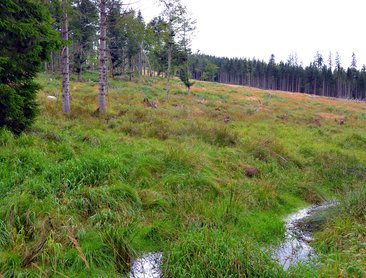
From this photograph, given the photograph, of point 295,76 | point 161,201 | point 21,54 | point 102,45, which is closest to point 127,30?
point 102,45

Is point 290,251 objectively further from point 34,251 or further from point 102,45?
point 102,45

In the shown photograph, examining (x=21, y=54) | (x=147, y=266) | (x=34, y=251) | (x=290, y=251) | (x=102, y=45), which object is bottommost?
(x=290, y=251)

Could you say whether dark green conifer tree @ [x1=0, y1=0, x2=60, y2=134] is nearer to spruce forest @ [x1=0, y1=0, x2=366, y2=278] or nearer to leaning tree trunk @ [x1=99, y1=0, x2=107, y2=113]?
spruce forest @ [x1=0, y1=0, x2=366, y2=278]

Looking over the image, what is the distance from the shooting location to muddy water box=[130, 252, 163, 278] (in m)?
4.39

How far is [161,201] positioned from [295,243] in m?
2.71

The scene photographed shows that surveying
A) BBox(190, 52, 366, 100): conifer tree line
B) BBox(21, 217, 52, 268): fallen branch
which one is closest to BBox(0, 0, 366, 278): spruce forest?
BBox(21, 217, 52, 268): fallen branch

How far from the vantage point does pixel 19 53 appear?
768cm

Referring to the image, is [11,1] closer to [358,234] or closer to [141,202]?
[141,202]

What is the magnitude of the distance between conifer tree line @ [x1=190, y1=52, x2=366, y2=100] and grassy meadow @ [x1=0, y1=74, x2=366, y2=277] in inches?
2495

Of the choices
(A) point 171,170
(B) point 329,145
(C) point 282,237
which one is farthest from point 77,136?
(B) point 329,145

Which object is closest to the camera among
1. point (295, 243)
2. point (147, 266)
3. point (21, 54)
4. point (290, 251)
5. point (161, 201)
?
point (147, 266)

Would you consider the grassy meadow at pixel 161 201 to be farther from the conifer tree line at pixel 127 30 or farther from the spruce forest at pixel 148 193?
the conifer tree line at pixel 127 30

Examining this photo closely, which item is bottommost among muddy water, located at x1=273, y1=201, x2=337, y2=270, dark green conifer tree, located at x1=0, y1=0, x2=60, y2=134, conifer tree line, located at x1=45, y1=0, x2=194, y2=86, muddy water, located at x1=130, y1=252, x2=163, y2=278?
muddy water, located at x1=273, y1=201, x2=337, y2=270

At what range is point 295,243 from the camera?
565 cm
